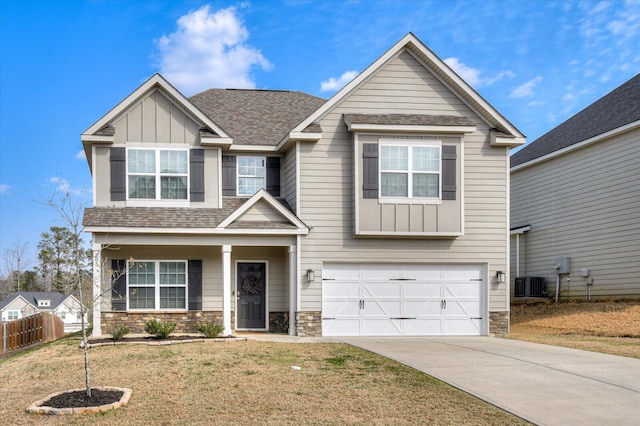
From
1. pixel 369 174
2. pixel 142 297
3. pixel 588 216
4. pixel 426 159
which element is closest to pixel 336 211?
pixel 369 174

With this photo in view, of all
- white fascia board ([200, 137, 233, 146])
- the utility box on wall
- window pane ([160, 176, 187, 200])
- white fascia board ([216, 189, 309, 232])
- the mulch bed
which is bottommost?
the mulch bed

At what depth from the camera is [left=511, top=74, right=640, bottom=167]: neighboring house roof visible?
20.6m

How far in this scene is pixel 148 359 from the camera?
1217cm

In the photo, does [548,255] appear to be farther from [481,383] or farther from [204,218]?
[481,383]

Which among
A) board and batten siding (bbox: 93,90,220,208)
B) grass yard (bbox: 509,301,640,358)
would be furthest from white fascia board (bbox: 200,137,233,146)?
grass yard (bbox: 509,301,640,358)

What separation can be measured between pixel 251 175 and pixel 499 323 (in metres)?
8.15

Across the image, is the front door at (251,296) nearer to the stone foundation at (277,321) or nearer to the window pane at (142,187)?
the stone foundation at (277,321)

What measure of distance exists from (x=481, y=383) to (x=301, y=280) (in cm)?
781

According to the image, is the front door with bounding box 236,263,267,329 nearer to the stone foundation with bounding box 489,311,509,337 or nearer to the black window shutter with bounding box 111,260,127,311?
the black window shutter with bounding box 111,260,127,311

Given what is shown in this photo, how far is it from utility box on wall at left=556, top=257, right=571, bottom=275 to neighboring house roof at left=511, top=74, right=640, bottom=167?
389cm

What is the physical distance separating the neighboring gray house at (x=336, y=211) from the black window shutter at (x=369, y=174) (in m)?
0.03

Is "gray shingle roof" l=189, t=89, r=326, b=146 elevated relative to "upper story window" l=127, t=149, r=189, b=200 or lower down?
elevated

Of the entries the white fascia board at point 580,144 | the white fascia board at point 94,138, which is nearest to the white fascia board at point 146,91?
the white fascia board at point 94,138


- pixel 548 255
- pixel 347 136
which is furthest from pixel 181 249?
pixel 548 255
